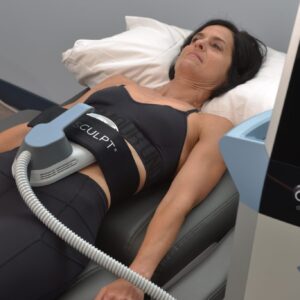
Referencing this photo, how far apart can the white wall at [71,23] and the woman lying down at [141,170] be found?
0.39 feet

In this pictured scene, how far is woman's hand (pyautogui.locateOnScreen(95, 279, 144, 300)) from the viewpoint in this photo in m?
0.94

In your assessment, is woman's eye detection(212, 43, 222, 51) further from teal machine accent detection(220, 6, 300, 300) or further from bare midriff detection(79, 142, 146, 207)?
teal machine accent detection(220, 6, 300, 300)

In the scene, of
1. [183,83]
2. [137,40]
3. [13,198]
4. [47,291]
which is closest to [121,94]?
[183,83]

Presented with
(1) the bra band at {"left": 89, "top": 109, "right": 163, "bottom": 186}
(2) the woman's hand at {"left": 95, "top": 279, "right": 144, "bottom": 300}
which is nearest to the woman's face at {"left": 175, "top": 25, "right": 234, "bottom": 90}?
(1) the bra band at {"left": 89, "top": 109, "right": 163, "bottom": 186}

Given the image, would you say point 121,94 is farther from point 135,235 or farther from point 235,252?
point 235,252

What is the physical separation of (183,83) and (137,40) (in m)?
0.29

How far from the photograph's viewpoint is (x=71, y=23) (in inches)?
85.6

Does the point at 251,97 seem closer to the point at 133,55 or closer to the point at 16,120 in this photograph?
the point at 133,55

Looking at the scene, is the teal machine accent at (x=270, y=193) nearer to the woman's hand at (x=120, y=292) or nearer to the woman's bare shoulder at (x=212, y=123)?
the woman's hand at (x=120, y=292)

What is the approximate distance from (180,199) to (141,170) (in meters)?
0.15

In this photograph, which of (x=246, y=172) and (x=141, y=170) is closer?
(x=246, y=172)

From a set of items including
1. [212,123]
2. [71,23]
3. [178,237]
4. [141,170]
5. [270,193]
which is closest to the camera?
[270,193]

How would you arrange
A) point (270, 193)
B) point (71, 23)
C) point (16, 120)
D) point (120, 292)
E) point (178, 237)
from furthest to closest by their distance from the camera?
point (71, 23) < point (16, 120) < point (178, 237) < point (120, 292) < point (270, 193)

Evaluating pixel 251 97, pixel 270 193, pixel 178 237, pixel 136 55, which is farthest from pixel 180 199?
pixel 136 55
